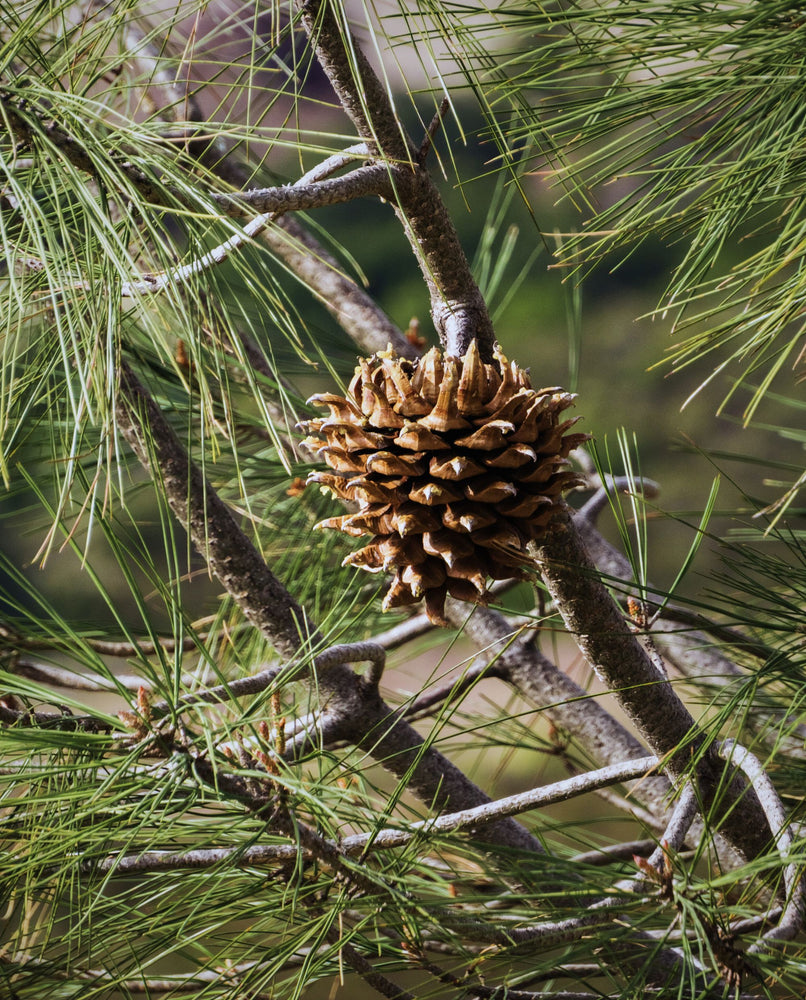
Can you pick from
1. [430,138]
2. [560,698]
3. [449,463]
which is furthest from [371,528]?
[560,698]

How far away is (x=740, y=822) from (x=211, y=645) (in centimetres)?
37

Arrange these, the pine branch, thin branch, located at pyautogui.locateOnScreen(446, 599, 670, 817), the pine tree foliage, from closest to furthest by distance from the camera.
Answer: the pine tree foliage, the pine branch, thin branch, located at pyautogui.locateOnScreen(446, 599, 670, 817)

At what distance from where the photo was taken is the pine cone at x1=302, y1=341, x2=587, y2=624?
282 millimetres

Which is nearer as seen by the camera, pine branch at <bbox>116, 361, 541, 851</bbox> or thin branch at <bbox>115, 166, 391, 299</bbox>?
thin branch at <bbox>115, 166, 391, 299</bbox>

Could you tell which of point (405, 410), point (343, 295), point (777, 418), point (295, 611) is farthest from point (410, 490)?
point (777, 418)

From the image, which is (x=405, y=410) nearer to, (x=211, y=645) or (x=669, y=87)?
(x=669, y=87)

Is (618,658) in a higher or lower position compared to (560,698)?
higher

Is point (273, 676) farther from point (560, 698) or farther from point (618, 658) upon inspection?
point (560, 698)

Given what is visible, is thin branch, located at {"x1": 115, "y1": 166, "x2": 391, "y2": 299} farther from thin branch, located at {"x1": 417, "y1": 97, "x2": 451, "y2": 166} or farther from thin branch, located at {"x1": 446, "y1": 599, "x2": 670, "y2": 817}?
thin branch, located at {"x1": 446, "y1": 599, "x2": 670, "y2": 817}

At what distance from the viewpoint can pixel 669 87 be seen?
30 cm

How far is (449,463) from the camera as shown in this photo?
0.91 feet

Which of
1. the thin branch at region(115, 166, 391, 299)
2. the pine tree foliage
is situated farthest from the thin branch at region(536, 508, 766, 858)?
the thin branch at region(115, 166, 391, 299)

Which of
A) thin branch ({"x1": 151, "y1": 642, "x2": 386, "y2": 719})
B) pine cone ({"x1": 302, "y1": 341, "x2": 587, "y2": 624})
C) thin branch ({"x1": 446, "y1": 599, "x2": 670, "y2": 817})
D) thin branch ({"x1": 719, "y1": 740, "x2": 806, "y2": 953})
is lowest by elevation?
thin branch ({"x1": 446, "y1": 599, "x2": 670, "y2": 817})

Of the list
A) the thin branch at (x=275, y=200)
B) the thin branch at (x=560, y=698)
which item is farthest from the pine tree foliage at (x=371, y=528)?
the thin branch at (x=560, y=698)
